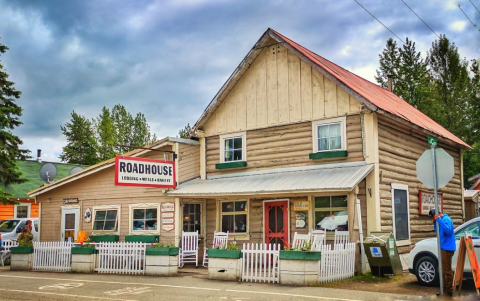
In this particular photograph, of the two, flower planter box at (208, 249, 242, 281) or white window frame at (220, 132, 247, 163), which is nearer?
flower planter box at (208, 249, 242, 281)

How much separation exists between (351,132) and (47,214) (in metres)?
13.2

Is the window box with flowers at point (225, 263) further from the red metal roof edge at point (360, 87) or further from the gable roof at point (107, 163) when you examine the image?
the gable roof at point (107, 163)

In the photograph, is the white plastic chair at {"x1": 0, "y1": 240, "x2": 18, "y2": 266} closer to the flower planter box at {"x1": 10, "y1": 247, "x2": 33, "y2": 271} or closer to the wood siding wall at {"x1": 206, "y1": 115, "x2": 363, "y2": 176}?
the flower planter box at {"x1": 10, "y1": 247, "x2": 33, "y2": 271}

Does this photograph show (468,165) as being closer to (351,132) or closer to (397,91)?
(397,91)

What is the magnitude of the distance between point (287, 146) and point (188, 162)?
12.6 feet

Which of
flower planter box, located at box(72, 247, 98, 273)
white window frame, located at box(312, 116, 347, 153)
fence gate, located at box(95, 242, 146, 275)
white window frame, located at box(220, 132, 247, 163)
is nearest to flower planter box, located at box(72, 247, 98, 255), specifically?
flower planter box, located at box(72, 247, 98, 273)

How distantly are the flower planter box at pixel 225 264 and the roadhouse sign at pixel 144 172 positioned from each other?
3925 millimetres

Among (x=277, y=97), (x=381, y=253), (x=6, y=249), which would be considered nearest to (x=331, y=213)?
(x=381, y=253)

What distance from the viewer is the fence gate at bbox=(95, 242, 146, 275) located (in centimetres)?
1452

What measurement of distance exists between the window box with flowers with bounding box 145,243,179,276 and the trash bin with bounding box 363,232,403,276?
5056 mm

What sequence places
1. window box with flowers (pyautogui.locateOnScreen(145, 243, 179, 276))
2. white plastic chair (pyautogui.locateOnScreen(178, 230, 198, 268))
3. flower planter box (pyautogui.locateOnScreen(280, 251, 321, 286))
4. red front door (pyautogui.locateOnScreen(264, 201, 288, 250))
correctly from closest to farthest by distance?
flower planter box (pyautogui.locateOnScreen(280, 251, 321, 286)) < window box with flowers (pyautogui.locateOnScreen(145, 243, 179, 276)) < red front door (pyautogui.locateOnScreen(264, 201, 288, 250)) < white plastic chair (pyautogui.locateOnScreen(178, 230, 198, 268))

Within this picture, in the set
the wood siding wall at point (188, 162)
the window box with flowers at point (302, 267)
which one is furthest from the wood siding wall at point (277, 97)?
the window box with flowers at point (302, 267)

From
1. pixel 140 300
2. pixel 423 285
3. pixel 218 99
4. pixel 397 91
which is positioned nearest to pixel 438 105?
pixel 397 91

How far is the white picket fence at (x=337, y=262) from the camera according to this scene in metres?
11.7
